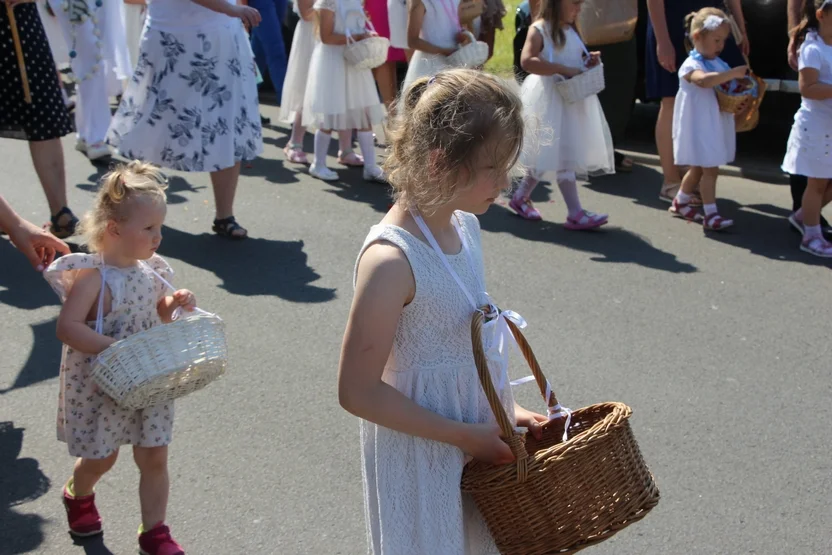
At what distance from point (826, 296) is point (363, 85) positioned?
150 inches

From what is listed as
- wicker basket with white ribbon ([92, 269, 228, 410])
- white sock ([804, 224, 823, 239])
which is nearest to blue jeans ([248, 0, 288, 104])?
white sock ([804, 224, 823, 239])

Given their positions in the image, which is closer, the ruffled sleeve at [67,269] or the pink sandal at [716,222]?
the ruffled sleeve at [67,269]

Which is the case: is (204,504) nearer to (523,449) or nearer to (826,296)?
(523,449)

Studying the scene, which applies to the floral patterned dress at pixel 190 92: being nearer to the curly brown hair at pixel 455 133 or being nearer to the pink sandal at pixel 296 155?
the pink sandal at pixel 296 155

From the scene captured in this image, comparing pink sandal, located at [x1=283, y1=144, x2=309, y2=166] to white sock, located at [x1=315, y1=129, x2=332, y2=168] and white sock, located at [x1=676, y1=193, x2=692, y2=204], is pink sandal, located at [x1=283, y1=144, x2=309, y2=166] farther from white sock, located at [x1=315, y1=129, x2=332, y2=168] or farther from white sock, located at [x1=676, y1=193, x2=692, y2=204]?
white sock, located at [x1=676, y1=193, x2=692, y2=204]

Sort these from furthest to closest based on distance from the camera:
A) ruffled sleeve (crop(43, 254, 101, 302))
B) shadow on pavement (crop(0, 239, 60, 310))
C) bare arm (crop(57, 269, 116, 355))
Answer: shadow on pavement (crop(0, 239, 60, 310))
ruffled sleeve (crop(43, 254, 101, 302))
bare arm (crop(57, 269, 116, 355))

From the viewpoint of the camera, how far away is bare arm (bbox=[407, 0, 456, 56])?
7340 millimetres

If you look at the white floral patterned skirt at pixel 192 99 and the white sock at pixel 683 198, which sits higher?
the white floral patterned skirt at pixel 192 99

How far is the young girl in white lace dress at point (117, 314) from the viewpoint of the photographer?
119 inches

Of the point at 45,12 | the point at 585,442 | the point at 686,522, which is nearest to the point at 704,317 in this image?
the point at 686,522

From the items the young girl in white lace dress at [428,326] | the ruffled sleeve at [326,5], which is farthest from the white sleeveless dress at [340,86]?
the young girl in white lace dress at [428,326]

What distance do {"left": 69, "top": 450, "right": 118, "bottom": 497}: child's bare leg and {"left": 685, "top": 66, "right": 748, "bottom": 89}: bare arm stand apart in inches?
194

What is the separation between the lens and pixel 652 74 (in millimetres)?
7887

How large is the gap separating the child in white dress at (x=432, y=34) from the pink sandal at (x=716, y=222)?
2.10 metres
